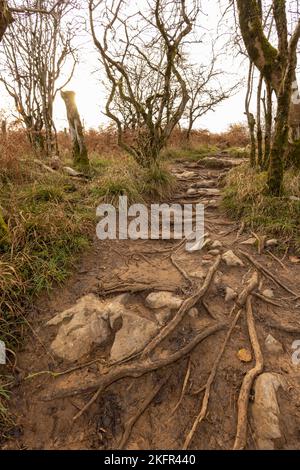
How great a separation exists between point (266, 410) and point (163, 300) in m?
1.06

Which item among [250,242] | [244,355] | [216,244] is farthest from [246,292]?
[250,242]

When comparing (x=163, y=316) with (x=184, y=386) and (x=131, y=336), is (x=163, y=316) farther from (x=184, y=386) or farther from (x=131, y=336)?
(x=184, y=386)

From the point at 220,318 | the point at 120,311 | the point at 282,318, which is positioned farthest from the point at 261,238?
the point at 120,311

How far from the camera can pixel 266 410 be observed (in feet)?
5.51

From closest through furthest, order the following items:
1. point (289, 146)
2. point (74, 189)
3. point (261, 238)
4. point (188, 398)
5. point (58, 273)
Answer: point (188, 398)
point (58, 273)
point (261, 238)
point (74, 189)
point (289, 146)

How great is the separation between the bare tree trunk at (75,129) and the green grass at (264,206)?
287 centimetres

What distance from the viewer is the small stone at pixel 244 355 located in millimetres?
1995

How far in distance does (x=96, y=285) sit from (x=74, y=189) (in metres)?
2.06

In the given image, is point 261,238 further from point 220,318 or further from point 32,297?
point 32,297

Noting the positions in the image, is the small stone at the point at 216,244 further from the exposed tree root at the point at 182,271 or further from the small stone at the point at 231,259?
the exposed tree root at the point at 182,271

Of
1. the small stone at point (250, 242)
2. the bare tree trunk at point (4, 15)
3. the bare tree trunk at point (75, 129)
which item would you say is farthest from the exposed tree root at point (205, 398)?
the bare tree trunk at point (75, 129)

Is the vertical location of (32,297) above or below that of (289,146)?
below

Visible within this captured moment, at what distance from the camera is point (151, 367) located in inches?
76.3

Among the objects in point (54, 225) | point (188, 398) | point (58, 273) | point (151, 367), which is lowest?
point (188, 398)
